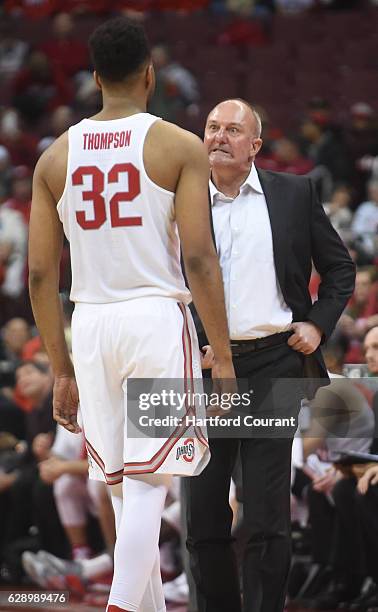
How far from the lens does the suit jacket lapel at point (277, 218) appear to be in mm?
4551

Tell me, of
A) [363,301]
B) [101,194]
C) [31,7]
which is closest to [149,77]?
[101,194]

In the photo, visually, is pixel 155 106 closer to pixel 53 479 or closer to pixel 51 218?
pixel 53 479

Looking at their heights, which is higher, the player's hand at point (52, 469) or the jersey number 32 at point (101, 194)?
the jersey number 32 at point (101, 194)

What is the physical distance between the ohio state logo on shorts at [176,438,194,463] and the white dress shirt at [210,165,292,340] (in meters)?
0.67

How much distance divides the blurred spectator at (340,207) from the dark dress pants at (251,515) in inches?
225

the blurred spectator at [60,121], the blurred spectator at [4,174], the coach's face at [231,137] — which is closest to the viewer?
the coach's face at [231,137]

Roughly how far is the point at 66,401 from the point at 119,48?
132 centimetres

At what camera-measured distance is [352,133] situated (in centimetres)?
1357

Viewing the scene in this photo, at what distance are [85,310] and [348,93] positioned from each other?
1248cm

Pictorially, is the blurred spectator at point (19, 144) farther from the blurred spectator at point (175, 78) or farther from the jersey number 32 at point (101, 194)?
the jersey number 32 at point (101, 194)

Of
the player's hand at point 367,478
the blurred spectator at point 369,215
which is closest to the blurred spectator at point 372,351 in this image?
the player's hand at point 367,478

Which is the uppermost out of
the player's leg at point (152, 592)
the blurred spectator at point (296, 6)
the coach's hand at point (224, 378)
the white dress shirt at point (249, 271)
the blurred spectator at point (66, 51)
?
the blurred spectator at point (296, 6)

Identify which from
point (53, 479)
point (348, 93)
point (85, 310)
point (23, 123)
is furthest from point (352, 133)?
point (85, 310)

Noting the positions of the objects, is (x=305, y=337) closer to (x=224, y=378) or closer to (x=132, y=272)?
(x=224, y=378)
